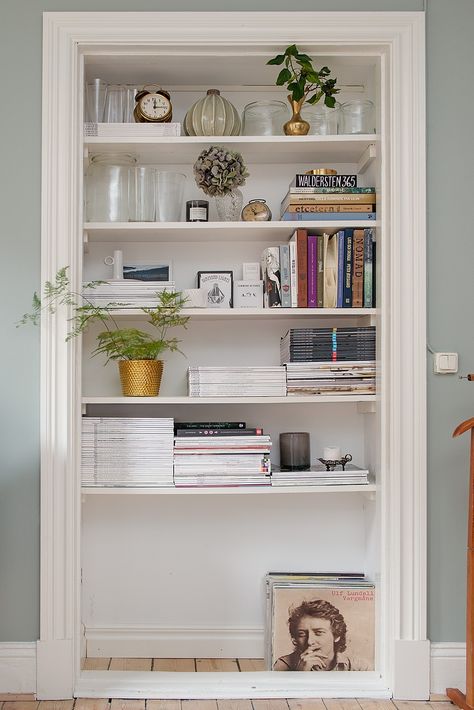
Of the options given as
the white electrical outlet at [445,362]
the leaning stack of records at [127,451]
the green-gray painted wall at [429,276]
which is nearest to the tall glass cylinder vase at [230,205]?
the green-gray painted wall at [429,276]

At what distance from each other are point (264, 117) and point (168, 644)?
1.99 meters

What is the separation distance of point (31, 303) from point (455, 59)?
1666 millimetres

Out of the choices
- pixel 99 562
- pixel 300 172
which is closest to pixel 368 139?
A: pixel 300 172

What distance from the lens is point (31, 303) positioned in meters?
2.78

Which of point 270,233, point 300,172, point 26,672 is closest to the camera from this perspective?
point 26,672

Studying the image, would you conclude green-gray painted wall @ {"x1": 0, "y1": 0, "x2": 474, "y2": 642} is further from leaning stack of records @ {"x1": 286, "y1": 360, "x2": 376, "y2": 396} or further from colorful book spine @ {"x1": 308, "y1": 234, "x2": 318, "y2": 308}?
colorful book spine @ {"x1": 308, "y1": 234, "x2": 318, "y2": 308}

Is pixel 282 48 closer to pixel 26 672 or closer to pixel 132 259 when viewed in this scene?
pixel 132 259

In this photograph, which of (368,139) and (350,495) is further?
(350,495)

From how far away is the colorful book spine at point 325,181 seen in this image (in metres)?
2.91

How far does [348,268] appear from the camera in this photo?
9.53 ft

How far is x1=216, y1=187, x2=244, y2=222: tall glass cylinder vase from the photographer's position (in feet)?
9.72

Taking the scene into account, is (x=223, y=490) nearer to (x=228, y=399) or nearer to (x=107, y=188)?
(x=228, y=399)

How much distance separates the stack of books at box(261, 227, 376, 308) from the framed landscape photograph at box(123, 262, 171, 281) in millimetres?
433

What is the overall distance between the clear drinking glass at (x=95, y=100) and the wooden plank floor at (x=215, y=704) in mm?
2001
